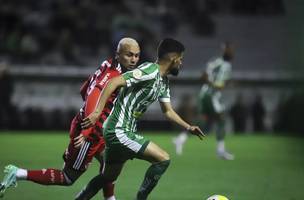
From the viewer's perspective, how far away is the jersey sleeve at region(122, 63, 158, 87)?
8703mm

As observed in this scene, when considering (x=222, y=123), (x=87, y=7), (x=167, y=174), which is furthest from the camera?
(x=87, y=7)

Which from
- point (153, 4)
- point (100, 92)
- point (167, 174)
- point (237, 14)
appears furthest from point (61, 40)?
point (100, 92)

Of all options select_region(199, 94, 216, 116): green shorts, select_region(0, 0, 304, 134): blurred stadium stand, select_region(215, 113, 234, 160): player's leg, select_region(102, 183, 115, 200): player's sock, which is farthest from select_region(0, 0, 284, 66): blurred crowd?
select_region(102, 183, 115, 200): player's sock

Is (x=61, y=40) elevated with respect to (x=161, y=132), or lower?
elevated

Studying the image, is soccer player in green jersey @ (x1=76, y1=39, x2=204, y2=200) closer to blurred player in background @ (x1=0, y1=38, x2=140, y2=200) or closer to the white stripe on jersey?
the white stripe on jersey

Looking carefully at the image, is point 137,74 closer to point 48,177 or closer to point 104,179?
point 104,179

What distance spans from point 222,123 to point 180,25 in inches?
497

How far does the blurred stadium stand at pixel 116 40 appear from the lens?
2819 centimetres

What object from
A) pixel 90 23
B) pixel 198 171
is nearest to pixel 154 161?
pixel 198 171

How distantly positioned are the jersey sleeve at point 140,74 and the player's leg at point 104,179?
3.36ft

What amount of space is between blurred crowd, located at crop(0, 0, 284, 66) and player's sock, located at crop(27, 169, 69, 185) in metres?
17.6

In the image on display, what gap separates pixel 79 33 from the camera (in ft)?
94.0

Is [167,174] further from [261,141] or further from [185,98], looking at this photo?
[185,98]

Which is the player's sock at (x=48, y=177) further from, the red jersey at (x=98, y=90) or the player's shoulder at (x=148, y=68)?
the player's shoulder at (x=148, y=68)
